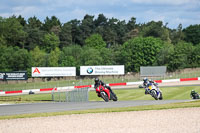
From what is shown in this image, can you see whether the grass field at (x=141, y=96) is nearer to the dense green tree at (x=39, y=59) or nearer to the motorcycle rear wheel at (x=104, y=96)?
the motorcycle rear wheel at (x=104, y=96)

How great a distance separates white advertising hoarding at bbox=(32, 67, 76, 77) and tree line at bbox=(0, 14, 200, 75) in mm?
11459

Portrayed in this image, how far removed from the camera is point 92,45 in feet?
401

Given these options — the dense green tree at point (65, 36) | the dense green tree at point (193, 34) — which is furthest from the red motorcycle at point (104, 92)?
the dense green tree at point (193, 34)

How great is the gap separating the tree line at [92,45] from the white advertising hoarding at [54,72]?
11.5 meters

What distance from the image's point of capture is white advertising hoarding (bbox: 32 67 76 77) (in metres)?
76.1

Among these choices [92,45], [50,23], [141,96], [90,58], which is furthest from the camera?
[50,23]

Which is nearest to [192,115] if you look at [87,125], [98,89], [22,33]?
[87,125]

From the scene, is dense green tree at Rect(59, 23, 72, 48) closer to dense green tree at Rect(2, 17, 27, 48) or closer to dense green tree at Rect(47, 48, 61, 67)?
dense green tree at Rect(2, 17, 27, 48)

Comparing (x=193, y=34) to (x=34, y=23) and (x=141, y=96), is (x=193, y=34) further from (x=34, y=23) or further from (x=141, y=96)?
(x=141, y=96)

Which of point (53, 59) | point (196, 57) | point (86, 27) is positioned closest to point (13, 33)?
point (86, 27)

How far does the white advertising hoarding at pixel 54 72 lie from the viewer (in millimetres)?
76125

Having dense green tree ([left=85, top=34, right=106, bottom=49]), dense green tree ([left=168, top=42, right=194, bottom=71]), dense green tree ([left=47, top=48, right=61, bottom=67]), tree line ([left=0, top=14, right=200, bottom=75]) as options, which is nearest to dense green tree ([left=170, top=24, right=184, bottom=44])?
tree line ([left=0, top=14, right=200, bottom=75])

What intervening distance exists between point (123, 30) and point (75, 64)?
60369 millimetres

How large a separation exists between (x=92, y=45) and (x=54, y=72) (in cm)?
4719
